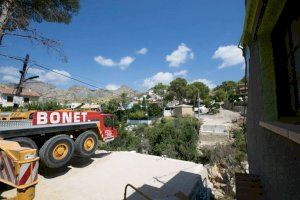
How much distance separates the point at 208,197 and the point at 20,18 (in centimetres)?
979

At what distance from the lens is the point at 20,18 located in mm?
9227

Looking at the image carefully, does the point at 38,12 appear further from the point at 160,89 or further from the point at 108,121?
the point at 160,89

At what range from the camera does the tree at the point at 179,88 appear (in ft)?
230

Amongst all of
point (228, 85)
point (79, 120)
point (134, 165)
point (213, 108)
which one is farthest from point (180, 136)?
point (228, 85)

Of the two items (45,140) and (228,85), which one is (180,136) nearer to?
(45,140)

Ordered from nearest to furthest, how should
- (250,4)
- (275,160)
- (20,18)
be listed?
1. (275,160)
2. (250,4)
3. (20,18)

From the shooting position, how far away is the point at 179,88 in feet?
232

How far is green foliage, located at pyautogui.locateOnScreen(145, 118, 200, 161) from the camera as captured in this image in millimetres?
20781

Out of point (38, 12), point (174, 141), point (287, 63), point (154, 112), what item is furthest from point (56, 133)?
point (154, 112)

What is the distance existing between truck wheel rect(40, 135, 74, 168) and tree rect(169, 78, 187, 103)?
6281cm

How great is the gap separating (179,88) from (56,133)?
6340cm

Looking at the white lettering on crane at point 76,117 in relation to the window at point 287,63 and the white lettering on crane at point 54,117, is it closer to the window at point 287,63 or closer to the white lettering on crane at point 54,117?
the white lettering on crane at point 54,117

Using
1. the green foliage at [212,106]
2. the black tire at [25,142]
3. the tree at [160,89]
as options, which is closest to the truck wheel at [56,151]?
the black tire at [25,142]

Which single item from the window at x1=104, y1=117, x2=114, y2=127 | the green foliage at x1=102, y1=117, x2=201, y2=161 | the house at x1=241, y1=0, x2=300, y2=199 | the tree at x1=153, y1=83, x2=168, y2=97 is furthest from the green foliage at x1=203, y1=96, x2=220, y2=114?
the house at x1=241, y1=0, x2=300, y2=199
